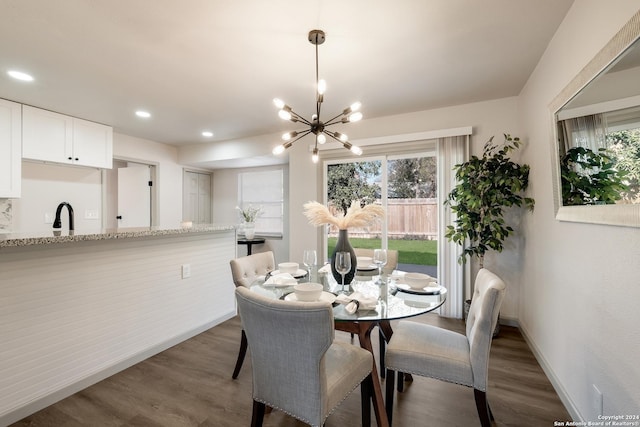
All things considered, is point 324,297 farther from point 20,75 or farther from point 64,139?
point 64,139

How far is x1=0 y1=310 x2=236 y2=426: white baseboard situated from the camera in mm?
1767

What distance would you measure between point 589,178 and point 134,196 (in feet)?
18.5

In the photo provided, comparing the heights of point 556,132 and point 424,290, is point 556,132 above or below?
above

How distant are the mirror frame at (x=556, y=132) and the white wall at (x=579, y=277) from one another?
6 centimetres

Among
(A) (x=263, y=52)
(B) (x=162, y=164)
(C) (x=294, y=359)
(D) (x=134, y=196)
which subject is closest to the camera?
(C) (x=294, y=359)

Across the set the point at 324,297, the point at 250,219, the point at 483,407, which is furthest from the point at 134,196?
the point at 483,407

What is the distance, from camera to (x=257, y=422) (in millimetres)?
1441

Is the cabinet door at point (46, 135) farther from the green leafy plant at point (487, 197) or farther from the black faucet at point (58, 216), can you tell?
the green leafy plant at point (487, 197)

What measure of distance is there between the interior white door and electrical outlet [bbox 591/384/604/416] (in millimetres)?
5542

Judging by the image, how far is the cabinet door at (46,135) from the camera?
3266 mm

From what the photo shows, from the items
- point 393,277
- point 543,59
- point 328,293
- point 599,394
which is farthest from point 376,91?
point 599,394

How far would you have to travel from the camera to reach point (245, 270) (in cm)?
243

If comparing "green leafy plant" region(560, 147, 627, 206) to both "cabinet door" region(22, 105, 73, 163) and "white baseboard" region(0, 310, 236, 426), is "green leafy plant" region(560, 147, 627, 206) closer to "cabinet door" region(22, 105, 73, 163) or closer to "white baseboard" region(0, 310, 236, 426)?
"white baseboard" region(0, 310, 236, 426)

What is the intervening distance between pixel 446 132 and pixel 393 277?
1972 mm
